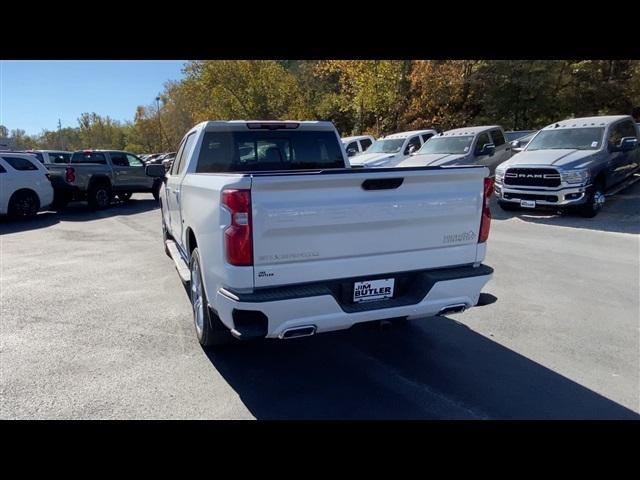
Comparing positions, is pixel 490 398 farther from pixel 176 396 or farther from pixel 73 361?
pixel 73 361

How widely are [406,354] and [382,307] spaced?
99 cm

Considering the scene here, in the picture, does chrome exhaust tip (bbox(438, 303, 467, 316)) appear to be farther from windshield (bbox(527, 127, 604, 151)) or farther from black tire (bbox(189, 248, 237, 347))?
windshield (bbox(527, 127, 604, 151))

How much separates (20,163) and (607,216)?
16.3 meters

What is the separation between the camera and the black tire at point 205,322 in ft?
11.6

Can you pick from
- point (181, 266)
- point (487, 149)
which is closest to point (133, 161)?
point (487, 149)

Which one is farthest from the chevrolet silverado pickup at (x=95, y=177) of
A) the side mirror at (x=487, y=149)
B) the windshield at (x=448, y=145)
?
the side mirror at (x=487, y=149)

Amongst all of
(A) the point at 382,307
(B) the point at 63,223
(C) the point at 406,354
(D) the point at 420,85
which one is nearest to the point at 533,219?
(C) the point at 406,354

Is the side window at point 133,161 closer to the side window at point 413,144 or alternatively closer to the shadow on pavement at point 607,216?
the side window at point 413,144

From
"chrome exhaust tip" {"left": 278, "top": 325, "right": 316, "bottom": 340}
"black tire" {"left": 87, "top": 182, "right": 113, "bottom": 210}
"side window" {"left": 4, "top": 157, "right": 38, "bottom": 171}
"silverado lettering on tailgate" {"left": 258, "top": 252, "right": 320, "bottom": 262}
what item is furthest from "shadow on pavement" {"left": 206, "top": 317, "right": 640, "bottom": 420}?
"black tire" {"left": 87, "top": 182, "right": 113, "bottom": 210}

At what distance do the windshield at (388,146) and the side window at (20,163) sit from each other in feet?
36.9

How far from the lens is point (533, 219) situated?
1010 cm

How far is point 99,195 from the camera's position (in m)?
14.7

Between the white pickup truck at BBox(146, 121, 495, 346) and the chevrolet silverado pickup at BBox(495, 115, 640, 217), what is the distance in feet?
24.1

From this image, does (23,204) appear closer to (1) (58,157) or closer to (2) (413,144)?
(1) (58,157)
